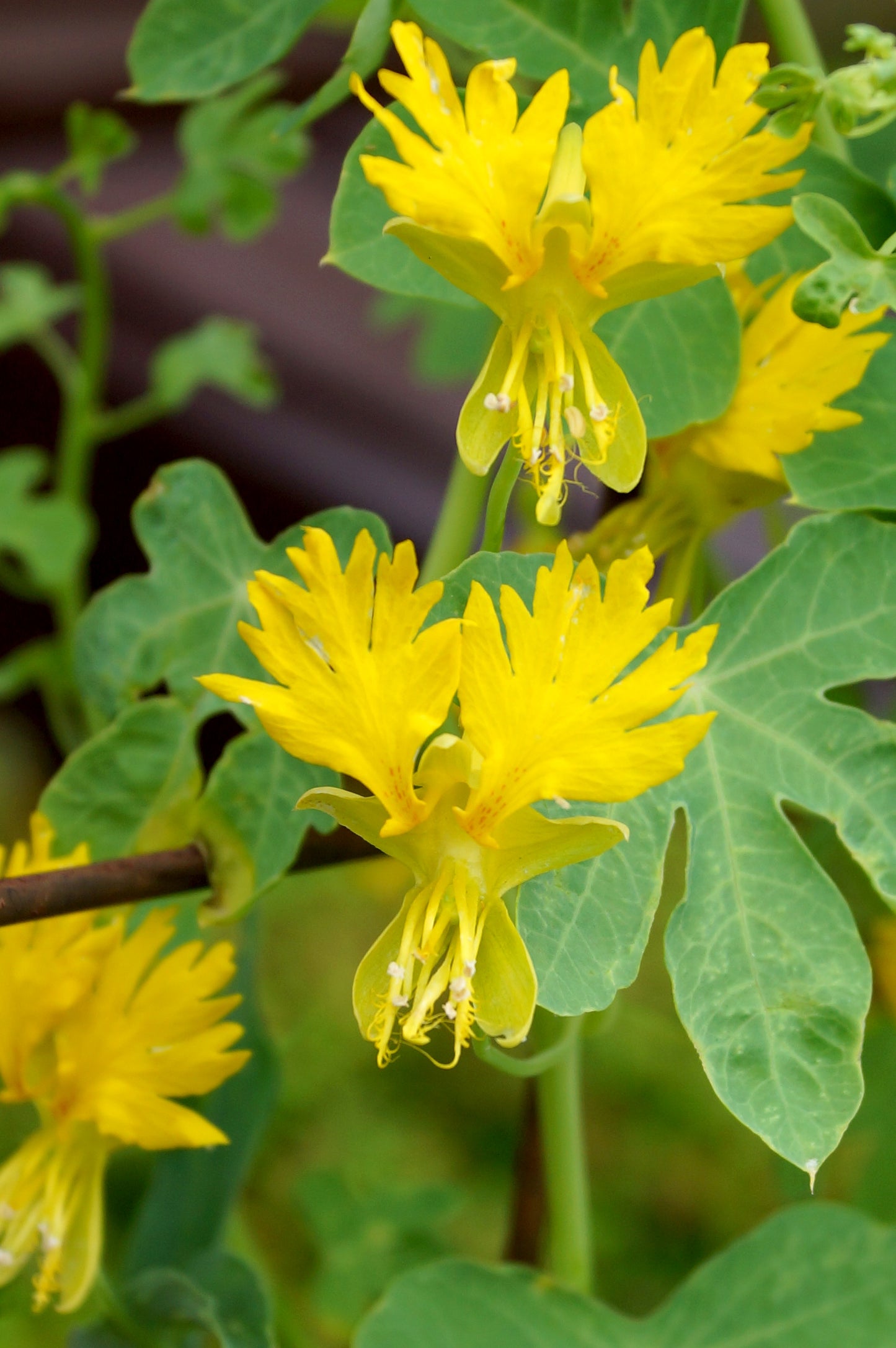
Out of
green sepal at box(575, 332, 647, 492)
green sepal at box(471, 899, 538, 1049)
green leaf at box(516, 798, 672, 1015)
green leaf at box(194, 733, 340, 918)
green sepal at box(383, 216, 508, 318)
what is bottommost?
green leaf at box(194, 733, 340, 918)

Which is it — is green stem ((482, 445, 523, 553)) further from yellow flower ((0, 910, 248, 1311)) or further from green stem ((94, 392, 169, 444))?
green stem ((94, 392, 169, 444))

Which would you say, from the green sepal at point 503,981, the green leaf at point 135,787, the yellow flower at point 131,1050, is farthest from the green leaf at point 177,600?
the green sepal at point 503,981

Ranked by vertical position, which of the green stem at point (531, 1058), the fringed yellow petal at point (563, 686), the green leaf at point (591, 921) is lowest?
the green stem at point (531, 1058)

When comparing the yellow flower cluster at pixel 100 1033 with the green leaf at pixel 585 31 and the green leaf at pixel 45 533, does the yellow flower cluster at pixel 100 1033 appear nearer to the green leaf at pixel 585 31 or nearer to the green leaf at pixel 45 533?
the green leaf at pixel 585 31

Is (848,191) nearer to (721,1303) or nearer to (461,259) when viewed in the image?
(461,259)

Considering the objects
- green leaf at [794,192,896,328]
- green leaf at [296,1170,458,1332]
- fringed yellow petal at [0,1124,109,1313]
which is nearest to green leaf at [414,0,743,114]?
green leaf at [794,192,896,328]

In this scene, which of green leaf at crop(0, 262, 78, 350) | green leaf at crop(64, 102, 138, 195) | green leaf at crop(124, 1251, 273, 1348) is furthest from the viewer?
green leaf at crop(0, 262, 78, 350)

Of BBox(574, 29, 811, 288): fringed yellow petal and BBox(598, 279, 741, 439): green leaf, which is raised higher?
BBox(574, 29, 811, 288): fringed yellow petal
